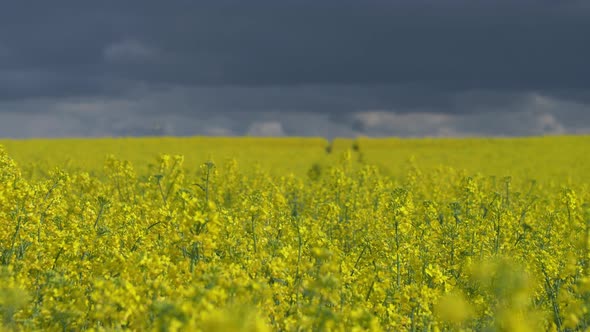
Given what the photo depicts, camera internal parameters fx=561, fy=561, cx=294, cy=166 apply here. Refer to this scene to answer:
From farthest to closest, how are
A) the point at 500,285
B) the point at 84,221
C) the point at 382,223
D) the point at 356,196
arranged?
the point at 356,196 < the point at 382,223 < the point at 84,221 < the point at 500,285

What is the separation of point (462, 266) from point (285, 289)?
329cm

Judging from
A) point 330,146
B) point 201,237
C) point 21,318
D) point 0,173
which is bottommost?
point 21,318

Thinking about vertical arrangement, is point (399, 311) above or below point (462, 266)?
below

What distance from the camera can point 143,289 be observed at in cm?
520

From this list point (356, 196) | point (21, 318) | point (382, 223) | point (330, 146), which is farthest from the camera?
point (330, 146)

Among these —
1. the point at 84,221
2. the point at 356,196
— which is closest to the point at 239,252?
the point at 84,221

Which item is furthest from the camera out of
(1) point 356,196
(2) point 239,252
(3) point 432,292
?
(1) point 356,196

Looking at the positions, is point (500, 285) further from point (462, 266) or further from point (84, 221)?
point (84, 221)

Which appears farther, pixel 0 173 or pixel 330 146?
pixel 330 146

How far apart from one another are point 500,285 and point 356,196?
10.7 meters

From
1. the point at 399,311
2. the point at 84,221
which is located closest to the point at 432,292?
the point at 399,311

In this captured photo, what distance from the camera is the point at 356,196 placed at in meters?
15.3

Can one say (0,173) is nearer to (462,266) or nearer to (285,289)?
(285,289)

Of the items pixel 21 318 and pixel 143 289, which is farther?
pixel 21 318
